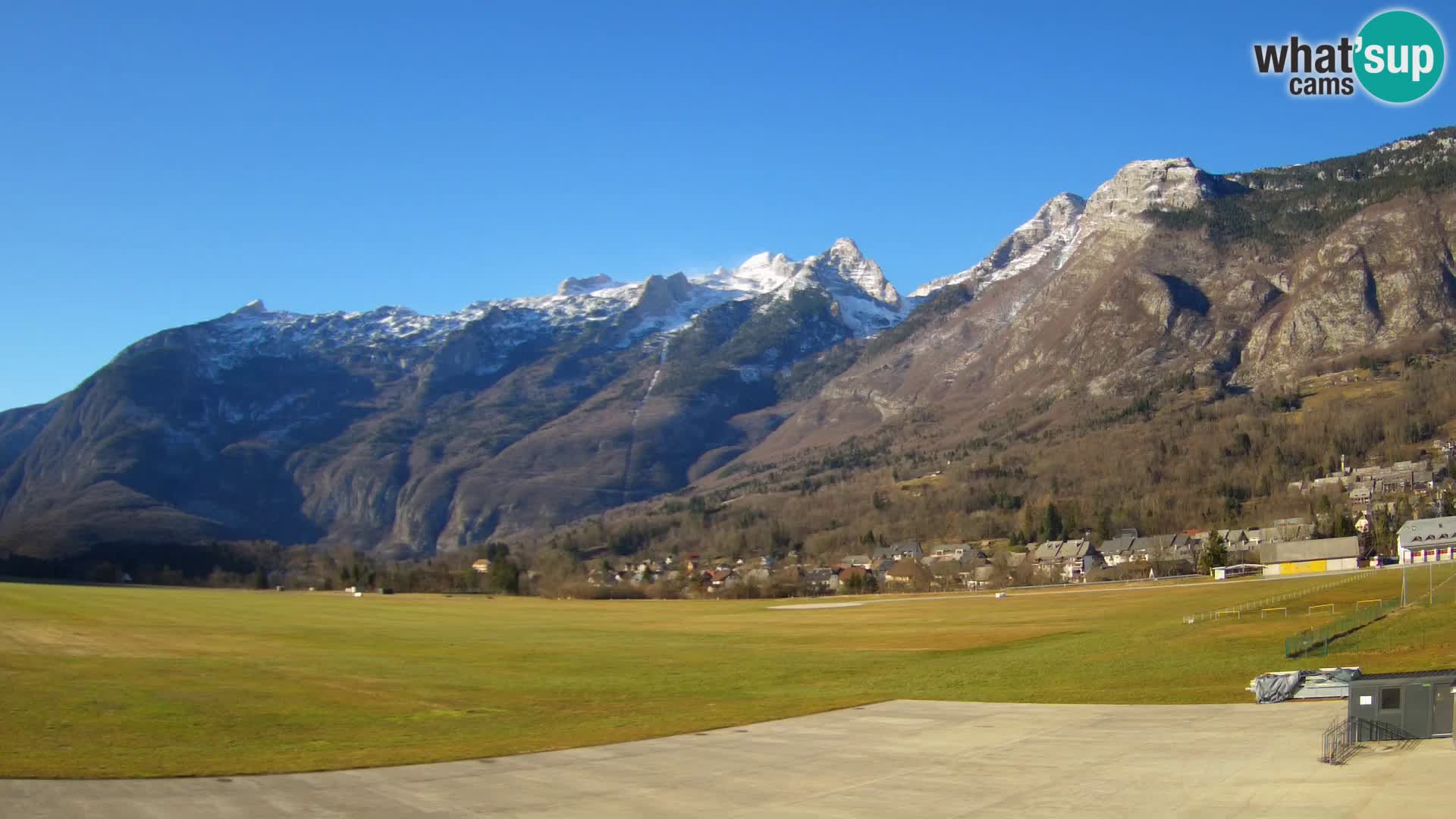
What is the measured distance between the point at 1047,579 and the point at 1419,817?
145 m

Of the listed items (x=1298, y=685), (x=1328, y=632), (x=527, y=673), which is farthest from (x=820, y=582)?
(x=1298, y=685)

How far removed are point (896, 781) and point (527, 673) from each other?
3157cm

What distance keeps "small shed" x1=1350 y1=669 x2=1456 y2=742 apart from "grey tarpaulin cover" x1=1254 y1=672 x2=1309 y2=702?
784 cm

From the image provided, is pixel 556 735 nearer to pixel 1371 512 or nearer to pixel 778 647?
pixel 778 647

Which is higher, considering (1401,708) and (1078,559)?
(1401,708)

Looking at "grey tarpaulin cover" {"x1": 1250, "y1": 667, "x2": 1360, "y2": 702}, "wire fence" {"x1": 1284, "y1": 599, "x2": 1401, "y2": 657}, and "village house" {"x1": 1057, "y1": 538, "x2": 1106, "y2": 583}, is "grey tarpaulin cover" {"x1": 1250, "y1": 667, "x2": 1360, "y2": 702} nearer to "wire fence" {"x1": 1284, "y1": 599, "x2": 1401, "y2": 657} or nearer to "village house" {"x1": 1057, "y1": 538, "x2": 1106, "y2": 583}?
"wire fence" {"x1": 1284, "y1": 599, "x2": 1401, "y2": 657}

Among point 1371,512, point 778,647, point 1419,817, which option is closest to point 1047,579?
point 1371,512

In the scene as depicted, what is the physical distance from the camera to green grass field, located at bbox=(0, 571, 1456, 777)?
35781 millimetres

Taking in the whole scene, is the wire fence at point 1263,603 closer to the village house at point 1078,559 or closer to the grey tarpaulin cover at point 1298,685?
the grey tarpaulin cover at point 1298,685

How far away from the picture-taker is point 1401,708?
95.7 ft

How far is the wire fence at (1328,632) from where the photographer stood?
47812 mm

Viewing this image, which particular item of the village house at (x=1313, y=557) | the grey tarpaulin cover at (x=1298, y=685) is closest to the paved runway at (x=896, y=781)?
the grey tarpaulin cover at (x=1298, y=685)

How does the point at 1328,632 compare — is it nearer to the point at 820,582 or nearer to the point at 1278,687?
the point at 1278,687

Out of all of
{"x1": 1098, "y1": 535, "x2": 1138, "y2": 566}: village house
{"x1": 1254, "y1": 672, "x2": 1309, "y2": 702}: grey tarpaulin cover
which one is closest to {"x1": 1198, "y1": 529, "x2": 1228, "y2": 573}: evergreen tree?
{"x1": 1098, "y1": 535, "x2": 1138, "y2": 566}: village house
